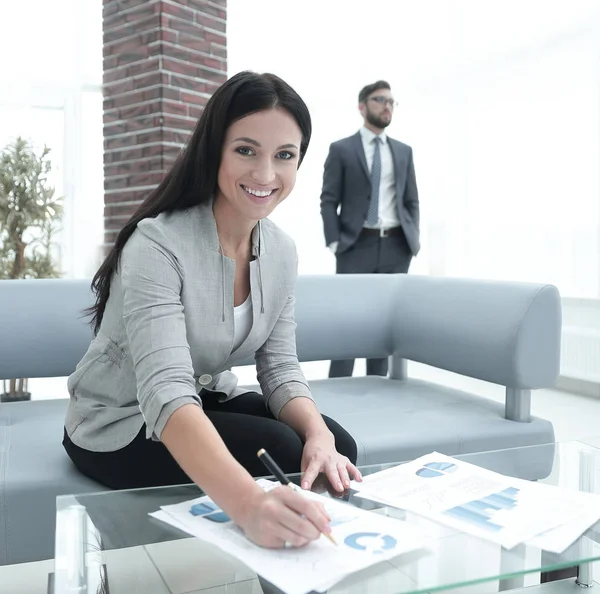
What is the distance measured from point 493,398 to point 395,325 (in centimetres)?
195

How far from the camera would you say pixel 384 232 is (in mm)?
3693

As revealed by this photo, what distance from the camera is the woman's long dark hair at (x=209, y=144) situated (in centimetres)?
126

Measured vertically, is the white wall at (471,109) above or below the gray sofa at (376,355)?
above

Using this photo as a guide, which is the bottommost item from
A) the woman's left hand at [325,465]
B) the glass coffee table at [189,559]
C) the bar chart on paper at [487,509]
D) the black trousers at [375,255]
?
the glass coffee table at [189,559]

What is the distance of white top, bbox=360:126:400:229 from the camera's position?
3678 millimetres

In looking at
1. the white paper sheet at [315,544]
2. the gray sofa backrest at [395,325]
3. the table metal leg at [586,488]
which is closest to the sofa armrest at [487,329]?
the gray sofa backrest at [395,325]

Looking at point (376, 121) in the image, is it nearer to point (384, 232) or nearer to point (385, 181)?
point (385, 181)

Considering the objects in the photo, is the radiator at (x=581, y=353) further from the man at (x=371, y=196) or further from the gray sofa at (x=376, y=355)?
the gray sofa at (x=376, y=355)

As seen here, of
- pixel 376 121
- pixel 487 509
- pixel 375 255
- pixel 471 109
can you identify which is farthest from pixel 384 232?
pixel 487 509

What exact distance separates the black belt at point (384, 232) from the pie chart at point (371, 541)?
2.79 m

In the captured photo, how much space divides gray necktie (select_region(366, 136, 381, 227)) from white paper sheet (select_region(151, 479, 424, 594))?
2.67 m

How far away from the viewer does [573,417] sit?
3.60 m

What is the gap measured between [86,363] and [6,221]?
254 cm

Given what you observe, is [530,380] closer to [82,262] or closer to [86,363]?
[86,363]
